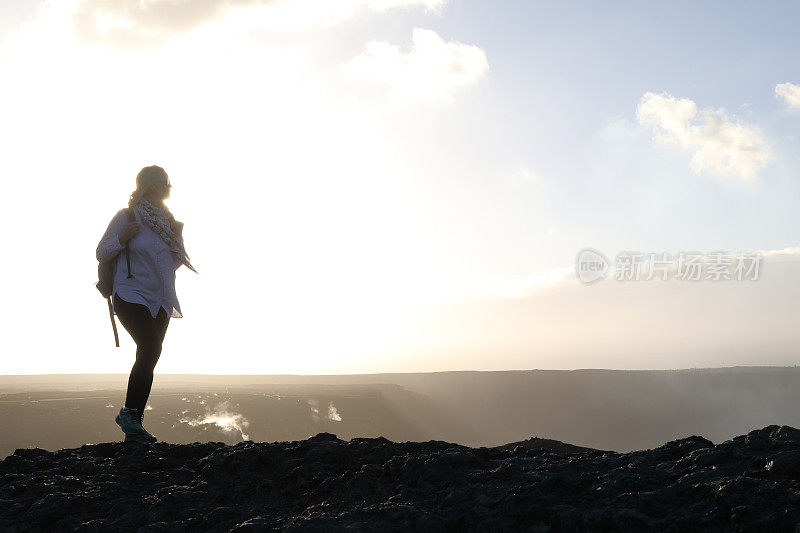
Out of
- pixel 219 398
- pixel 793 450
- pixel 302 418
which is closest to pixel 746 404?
pixel 302 418

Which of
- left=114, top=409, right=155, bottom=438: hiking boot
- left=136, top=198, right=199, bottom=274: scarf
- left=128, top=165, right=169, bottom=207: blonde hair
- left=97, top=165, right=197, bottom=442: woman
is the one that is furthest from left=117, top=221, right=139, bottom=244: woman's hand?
left=114, top=409, right=155, bottom=438: hiking boot

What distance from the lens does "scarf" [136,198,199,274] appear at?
4742mm

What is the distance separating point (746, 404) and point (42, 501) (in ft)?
195

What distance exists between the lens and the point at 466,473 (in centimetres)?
264

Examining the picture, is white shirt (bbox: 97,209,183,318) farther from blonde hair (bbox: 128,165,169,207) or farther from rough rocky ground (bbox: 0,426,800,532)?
rough rocky ground (bbox: 0,426,800,532)

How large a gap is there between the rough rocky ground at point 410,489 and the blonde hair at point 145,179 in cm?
219

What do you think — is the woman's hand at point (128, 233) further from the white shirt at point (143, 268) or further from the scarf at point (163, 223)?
the scarf at point (163, 223)

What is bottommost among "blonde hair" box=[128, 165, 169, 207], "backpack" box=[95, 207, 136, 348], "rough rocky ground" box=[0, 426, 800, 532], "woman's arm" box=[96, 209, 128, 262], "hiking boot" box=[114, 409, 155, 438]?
"hiking boot" box=[114, 409, 155, 438]

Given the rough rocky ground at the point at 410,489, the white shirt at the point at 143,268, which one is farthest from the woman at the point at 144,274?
the rough rocky ground at the point at 410,489

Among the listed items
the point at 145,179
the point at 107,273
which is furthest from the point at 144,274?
the point at 145,179

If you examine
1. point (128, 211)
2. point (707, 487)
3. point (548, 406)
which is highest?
point (128, 211)

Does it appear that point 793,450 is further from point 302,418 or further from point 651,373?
point 651,373

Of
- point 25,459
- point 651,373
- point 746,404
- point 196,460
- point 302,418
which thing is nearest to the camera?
point 196,460

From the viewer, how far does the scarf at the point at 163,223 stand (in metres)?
4.74
